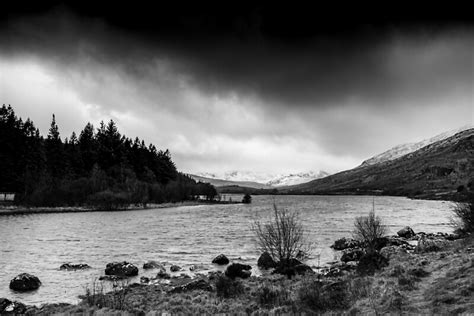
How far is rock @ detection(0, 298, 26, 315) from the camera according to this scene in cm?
2227

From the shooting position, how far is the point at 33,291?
94.3 feet

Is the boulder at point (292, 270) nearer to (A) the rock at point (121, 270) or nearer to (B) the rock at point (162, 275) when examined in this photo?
(B) the rock at point (162, 275)

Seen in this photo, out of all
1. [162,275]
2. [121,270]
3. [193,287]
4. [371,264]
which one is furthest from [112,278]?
[371,264]

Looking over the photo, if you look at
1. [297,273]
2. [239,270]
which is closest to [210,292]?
[239,270]

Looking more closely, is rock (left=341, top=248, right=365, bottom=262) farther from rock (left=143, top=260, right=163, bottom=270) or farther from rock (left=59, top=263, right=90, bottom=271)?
rock (left=59, top=263, right=90, bottom=271)

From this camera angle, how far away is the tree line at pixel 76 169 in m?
129

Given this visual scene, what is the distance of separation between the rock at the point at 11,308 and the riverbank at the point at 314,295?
0.28m

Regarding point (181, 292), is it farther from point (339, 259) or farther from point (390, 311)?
point (339, 259)

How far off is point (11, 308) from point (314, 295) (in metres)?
18.2

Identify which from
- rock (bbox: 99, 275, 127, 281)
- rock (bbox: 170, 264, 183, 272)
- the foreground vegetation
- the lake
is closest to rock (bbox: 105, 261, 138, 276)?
rock (bbox: 99, 275, 127, 281)

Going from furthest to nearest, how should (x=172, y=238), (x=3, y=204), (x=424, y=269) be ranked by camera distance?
(x=3, y=204)
(x=172, y=238)
(x=424, y=269)

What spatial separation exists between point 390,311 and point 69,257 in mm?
38827

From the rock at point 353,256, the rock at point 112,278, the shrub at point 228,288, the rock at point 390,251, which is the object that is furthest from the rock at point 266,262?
the rock at point 112,278

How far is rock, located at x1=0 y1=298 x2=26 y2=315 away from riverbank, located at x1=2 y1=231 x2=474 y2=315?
0.92 feet
